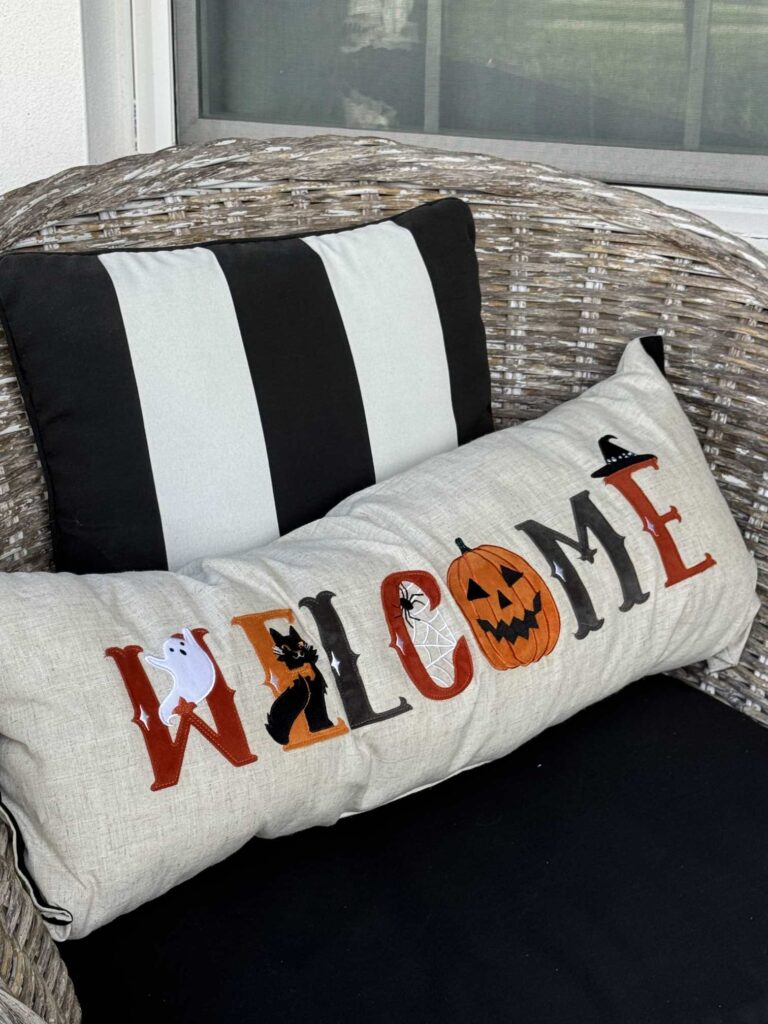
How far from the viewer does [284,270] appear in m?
0.94

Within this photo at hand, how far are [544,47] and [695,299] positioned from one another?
22.3 inches

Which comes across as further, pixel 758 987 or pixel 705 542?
pixel 705 542

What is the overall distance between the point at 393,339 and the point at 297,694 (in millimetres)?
371

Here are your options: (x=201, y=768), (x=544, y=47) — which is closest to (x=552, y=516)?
(x=201, y=768)

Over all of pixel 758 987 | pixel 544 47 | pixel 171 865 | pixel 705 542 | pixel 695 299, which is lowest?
pixel 758 987

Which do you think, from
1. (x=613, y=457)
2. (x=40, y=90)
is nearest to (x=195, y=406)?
(x=613, y=457)

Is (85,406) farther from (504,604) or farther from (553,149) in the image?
(553,149)

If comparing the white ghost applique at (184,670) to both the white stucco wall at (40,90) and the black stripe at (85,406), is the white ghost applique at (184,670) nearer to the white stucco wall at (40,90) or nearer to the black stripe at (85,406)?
the black stripe at (85,406)

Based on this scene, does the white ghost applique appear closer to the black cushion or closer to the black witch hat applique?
the black cushion

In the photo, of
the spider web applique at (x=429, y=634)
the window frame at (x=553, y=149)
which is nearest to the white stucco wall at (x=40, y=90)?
the window frame at (x=553, y=149)

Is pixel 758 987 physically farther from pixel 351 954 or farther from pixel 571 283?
pixel 571 283

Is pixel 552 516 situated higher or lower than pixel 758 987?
higher

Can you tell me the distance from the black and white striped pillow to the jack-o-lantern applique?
0.15 m

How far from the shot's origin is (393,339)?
976 millimetres
